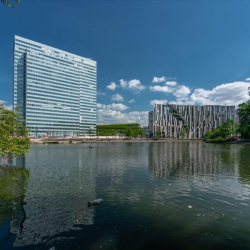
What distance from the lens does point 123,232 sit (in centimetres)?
1043

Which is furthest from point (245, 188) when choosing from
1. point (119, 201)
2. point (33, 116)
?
point (33, 116)

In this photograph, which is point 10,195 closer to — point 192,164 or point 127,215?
point 127,215

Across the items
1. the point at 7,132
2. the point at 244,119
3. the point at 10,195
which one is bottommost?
the point at 10,195

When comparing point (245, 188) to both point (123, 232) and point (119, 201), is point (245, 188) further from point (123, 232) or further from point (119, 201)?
point (123, 232)

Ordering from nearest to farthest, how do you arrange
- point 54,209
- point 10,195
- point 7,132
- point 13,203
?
point 54,209
point 7,132
point 13,203
point 10,195

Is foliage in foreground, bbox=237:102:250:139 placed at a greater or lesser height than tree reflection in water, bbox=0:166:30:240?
greater

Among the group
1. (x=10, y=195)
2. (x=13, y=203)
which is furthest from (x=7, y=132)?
(x=10, y=195)

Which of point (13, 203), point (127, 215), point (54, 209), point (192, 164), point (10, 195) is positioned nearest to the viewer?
point (127, 215)

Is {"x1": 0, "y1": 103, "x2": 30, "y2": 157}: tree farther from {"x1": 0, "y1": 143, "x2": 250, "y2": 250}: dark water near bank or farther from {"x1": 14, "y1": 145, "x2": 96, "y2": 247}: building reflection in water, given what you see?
{"x1": 14, "y1": 145, "x2": 96, "y2": 247}: building reflection in water

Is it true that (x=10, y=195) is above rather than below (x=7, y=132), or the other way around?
below

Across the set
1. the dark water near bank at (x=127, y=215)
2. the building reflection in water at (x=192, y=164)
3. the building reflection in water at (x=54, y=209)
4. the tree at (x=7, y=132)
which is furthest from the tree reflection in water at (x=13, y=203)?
the building reflection in water at (x=192, y=164)

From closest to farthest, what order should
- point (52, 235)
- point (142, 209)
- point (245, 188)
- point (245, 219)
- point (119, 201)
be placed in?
point (52, 235), point (245, 219), point (142, 209), point (119, 201), point (245, 188)

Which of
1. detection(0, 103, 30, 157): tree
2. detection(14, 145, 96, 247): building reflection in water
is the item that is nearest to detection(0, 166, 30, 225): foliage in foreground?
detection(14, 145, 96, 247): building reflection in water

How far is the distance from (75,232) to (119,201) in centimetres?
551
